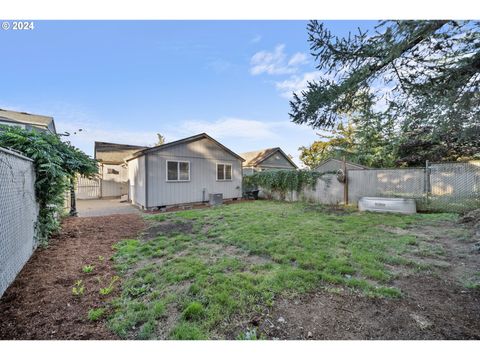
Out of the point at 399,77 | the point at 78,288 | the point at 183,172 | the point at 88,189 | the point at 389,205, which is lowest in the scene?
the point at 78,288

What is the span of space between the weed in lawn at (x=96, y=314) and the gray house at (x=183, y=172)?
7.23 meters

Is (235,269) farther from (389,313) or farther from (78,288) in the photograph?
(78,288)

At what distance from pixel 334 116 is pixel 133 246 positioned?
14.7 ft

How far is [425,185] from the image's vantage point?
753cm

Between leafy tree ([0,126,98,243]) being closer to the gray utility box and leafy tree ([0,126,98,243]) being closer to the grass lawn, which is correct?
the grass lawn

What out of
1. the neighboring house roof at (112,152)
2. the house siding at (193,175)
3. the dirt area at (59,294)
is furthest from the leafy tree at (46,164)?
the neighboring house roof at (112,152)

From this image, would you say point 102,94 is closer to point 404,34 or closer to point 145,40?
point 145,40

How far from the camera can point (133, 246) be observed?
429 centimetres

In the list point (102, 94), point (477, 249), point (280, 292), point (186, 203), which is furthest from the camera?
point (186, 203)

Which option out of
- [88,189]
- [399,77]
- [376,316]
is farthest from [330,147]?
[376,316]

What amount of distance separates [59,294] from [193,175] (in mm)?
8170

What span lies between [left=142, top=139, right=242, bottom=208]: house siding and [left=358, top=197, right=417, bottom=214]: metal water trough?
678 cm

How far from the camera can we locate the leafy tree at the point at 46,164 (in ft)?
12.8
